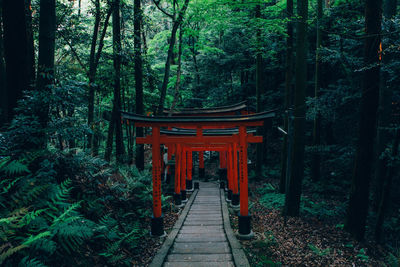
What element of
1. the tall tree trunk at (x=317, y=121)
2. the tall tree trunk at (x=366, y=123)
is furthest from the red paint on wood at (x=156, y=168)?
the tall tree trunk at (x=317, y=121)

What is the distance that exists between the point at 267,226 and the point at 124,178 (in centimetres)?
624

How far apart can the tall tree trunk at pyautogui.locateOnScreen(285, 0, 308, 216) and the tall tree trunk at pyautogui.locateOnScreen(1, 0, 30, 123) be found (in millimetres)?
8629

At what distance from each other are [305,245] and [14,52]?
381 inches

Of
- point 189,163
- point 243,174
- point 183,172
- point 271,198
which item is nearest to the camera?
point 243,174

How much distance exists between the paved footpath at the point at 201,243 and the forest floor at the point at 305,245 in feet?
2.31

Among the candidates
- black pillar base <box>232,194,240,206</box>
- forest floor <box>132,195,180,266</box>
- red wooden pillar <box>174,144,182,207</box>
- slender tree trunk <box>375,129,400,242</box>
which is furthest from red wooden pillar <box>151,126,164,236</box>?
slender tree trunk <box>375,129,400,242</box>

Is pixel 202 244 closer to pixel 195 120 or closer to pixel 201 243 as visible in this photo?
pixel 201 243

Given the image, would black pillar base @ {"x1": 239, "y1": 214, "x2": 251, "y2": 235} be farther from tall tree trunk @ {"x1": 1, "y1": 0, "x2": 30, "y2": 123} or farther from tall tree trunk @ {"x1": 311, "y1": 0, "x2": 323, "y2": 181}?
tall tree trunk @ {"x1": 311, "y1": 0, "x2": 323, "y2": 181}

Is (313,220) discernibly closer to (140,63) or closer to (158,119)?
(158,119)

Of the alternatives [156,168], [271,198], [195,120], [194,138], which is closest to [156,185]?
[156,168]

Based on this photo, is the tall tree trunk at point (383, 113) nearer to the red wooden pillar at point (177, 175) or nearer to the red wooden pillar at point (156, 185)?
the red wooden pillar at point (177, 175)

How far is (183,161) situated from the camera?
1009 cm

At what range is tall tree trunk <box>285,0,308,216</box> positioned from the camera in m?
8.51

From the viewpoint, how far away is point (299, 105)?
8.55 m
